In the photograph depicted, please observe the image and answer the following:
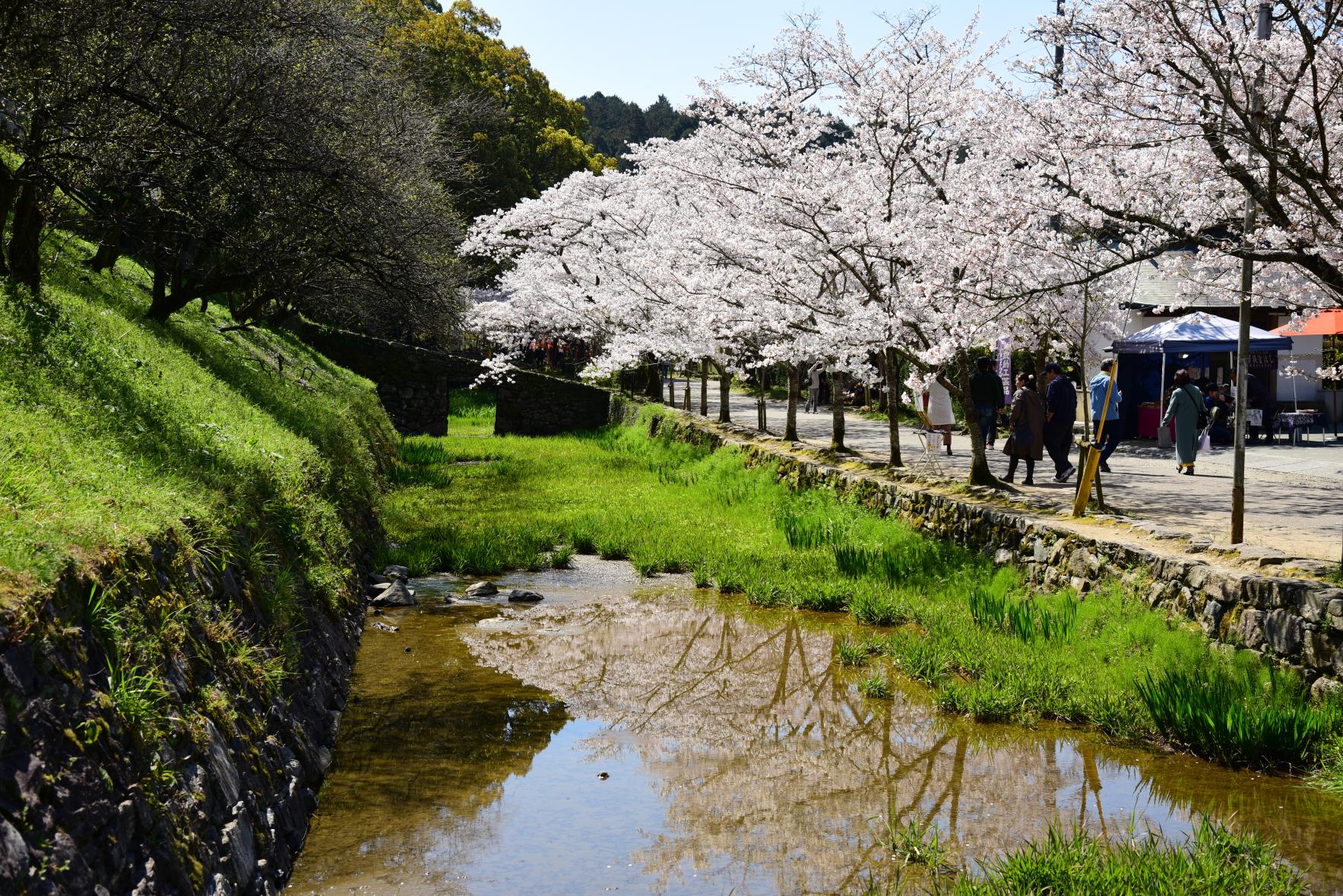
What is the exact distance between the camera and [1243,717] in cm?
646

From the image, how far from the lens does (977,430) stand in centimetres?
1346

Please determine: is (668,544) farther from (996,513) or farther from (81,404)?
(81,404)

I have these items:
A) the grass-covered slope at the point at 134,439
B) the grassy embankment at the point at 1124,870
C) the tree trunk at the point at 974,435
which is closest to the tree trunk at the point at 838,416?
the tree trunk at the point at 974,435

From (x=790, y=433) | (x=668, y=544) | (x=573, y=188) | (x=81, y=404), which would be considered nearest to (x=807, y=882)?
(x=81, y=404)

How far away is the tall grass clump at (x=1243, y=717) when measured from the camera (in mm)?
6402

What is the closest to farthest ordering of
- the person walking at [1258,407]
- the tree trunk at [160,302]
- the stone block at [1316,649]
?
the stone block at [1316,649] → the tree trunk at [160,302] → the person walking at [1258,407]

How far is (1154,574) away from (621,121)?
73.0 metres

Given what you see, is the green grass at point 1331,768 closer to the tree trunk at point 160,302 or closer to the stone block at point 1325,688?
the stone block at point 1325,688

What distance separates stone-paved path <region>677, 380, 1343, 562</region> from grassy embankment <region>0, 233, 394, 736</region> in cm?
779

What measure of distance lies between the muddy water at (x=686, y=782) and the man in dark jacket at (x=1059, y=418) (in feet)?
26.0

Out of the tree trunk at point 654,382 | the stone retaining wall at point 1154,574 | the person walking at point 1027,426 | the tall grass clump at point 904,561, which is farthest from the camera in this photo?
the tree trunk at point 654,382

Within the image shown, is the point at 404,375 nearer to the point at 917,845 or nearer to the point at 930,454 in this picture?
the point at 930,454

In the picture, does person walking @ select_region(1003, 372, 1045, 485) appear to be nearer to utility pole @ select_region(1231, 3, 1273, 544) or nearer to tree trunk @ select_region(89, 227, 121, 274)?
utility pole @ select_region(1231, 3, 1273, 544)

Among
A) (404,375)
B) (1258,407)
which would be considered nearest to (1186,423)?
(1258,407)
